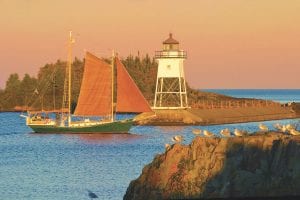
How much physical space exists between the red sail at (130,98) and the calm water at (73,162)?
7.69ft

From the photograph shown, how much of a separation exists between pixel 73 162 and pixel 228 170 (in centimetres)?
2556

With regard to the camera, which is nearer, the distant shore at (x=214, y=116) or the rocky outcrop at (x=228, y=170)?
the rocky outcrop at (x=228, y=170)

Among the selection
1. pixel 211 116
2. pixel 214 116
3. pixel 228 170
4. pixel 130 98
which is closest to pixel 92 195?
pixel 228 170

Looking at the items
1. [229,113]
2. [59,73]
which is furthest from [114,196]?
[59,73]

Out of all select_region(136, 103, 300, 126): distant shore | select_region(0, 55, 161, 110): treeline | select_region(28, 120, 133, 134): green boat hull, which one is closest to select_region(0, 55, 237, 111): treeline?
select_region(0, 55, 161, 110): treeline

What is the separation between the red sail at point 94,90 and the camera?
266 ft

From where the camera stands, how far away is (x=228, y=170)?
27984 mm

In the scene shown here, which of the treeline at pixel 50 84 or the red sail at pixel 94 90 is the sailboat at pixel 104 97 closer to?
the red sail at pixel 94 90

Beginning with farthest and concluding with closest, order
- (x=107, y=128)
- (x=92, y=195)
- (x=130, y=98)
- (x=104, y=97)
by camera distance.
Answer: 1. (x=107, y=128)
2. (x=104, y=97)
3. (x=130, y=98)
4. (x=92, y=195)

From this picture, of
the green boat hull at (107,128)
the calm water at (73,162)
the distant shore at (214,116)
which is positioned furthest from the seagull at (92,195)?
the distant shore at (214,116)

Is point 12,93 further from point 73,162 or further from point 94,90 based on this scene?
point 73,162

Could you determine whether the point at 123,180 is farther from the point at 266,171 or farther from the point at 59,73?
the point at 59,73

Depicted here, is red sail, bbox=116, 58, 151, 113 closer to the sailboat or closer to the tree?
the sailboat

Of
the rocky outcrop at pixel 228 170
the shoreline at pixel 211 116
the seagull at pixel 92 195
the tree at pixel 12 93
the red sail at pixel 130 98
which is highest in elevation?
the tree at pixel 12 93
